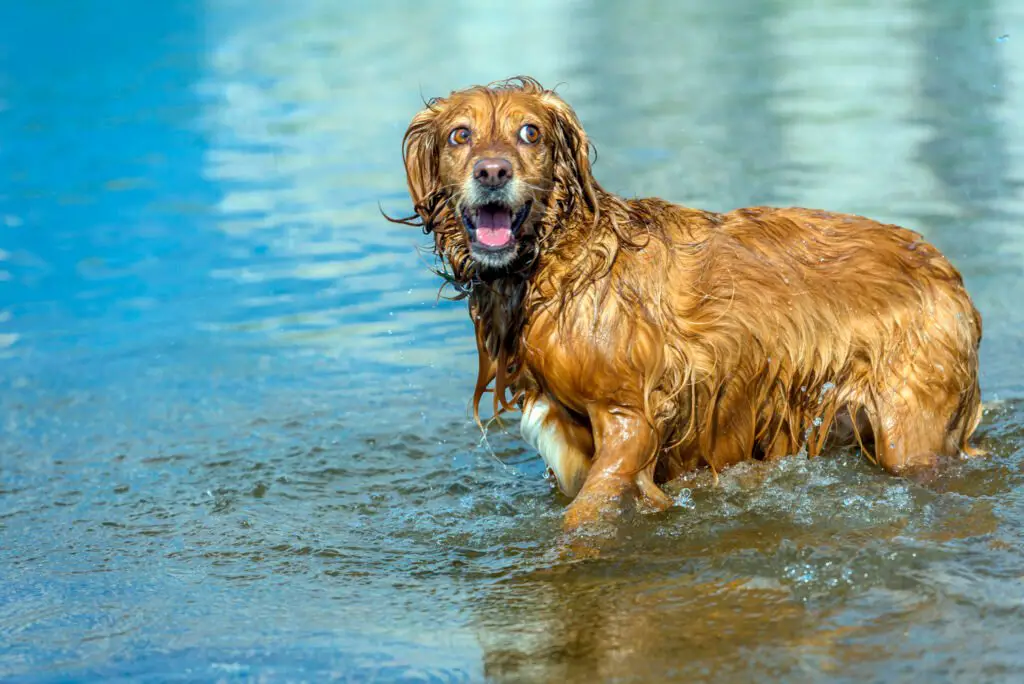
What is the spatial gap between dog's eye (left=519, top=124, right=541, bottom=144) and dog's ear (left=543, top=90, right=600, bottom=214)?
13 cm

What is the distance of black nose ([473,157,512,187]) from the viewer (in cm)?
544

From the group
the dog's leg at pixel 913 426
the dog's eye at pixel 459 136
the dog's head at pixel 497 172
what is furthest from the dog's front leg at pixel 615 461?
the dog's eye at pixel 459 136

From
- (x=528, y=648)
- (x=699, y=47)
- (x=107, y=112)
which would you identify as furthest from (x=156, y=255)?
(x=699, y=47)

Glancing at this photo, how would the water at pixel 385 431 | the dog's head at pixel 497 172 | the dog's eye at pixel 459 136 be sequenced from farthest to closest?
the dog's eye at pixel 459 136
the dog's head at pixel 497 172
the water at pixel 385 431

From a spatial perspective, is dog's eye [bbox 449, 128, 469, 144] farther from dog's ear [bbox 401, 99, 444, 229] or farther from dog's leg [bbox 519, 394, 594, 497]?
dog's leg [bbox 519, 394, 594, 497]

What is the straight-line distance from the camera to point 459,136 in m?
5.72

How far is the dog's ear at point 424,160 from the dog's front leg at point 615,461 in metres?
1.17

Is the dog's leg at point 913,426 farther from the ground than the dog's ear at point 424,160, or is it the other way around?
the dog's ear at point 424,160

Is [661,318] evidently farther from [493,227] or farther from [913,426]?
[913,426]

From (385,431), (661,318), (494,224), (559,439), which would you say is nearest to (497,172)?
(494,224)

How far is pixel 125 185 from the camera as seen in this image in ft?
48.9

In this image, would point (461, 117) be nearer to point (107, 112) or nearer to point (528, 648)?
point (528, 648)

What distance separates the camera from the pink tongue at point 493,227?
18.4 ft

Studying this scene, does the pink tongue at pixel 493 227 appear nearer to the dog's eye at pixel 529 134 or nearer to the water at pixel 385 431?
the dog's eye at pixel 529 134
